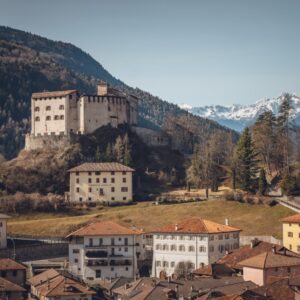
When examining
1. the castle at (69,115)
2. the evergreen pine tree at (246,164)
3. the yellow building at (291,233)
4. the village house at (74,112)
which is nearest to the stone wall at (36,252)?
the yellow building at (291,233)

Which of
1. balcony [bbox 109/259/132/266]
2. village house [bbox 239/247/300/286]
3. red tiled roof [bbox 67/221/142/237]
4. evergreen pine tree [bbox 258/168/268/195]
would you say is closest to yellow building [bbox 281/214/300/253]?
village house [bbox 239/247/300/286]

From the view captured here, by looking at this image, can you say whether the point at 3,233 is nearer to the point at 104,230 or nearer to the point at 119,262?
the point at 104,230

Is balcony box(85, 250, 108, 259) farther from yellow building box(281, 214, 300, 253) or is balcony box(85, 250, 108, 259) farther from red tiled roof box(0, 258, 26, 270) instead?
yellow building box(281, 214, 300, 253)

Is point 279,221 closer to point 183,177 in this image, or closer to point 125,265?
point 125,265

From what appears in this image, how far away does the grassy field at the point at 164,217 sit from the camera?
128 metres

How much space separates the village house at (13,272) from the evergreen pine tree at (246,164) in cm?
5174

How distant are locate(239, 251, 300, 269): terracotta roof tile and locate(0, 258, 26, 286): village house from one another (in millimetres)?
27436

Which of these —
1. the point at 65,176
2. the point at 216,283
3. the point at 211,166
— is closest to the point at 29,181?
the point at 65,176

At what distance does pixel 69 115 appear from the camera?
586 ft

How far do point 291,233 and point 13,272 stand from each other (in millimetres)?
38400

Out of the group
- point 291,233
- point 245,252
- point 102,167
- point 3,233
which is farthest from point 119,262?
point 102,167

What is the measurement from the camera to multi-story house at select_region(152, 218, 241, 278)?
11394 cm

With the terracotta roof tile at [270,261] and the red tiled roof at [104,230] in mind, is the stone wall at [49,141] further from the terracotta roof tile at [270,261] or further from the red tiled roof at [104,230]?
the terracotta roof tile at [270,261]

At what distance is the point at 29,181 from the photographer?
531 feet
